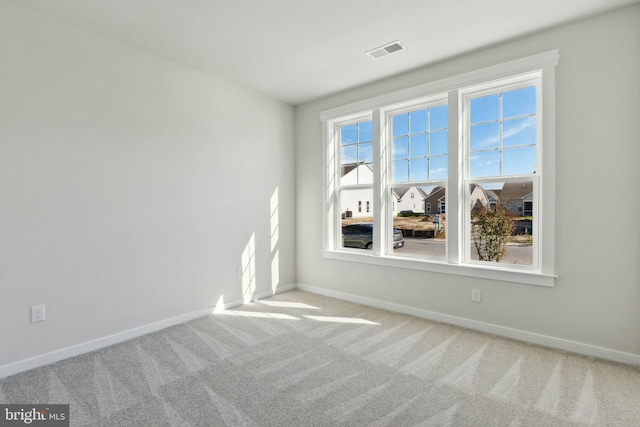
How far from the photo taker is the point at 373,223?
401cm

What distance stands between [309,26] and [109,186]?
222 cm

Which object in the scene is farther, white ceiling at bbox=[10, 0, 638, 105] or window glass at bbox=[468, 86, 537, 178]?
window glass at bbox=[468, 86, 537, 178]

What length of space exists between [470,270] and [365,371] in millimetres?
1524

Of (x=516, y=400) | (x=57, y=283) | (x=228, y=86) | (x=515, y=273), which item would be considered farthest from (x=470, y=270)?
(x=57, y=283)

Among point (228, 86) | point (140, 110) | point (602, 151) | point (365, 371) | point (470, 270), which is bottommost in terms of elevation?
point (365, 371)

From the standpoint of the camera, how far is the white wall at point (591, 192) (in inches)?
96.6

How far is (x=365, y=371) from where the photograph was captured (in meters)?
2.40

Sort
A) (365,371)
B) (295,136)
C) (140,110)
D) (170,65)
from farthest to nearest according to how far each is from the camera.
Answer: (295,136), (170,65), (140,110), (365,371)

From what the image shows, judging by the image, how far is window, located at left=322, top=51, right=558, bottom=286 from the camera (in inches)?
114

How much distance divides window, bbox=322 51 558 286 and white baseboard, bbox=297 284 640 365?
1.56 feet

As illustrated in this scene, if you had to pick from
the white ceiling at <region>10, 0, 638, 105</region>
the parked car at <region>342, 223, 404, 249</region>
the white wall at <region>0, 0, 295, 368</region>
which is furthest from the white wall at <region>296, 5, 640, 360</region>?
the white wall at <region>0, 0, 295, 368</region>

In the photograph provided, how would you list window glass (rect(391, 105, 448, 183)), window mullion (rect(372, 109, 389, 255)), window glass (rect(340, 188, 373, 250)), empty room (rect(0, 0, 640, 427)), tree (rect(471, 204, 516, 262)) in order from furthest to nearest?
window glass (rect(340, 188, 373, 250)) < window mullion (rect(372, 109, 389, 255)) < window glass (rect(391, 105, 448, 183)) < tree (rect(471, 204, 516, 262)) < empty room (rect(0, 0, 640, 427))

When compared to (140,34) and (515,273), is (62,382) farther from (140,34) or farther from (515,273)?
(515,273)

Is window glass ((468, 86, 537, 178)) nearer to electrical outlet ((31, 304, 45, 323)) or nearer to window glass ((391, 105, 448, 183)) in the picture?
window glass ((391, 105, 448, 183))
